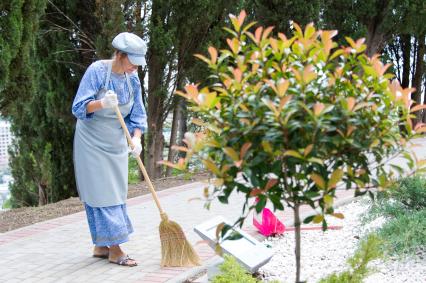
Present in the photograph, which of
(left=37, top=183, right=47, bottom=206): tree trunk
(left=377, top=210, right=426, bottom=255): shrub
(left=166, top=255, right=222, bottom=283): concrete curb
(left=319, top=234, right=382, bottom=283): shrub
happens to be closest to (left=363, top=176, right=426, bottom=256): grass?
(left=377, top=210, right=426, bottom=255): shrub

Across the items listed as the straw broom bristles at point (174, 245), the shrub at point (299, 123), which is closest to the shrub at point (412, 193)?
the straw broom bristles at point (174, 245)

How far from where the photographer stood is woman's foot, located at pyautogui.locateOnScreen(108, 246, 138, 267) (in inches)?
168

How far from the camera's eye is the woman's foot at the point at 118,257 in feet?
14.0

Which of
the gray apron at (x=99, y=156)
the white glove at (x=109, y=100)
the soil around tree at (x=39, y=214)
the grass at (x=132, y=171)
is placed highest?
the white glove at (x=109, y=100)

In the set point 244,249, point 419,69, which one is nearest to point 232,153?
point 244,249

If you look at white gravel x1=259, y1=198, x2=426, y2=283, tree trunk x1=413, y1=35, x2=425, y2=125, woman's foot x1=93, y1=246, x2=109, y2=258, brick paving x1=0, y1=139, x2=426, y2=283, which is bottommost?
brick paving x1=0, y1=139, x2=426, y2=283

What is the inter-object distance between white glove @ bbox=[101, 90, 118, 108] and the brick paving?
3.85ft

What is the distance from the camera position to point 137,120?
4410 millimetres

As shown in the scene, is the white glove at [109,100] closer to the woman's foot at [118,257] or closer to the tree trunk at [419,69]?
the woman's foot at [118,257]

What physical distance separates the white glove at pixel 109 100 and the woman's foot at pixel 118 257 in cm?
116

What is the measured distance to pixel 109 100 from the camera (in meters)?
3.88

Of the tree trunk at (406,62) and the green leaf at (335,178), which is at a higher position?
the tree trunk at (406,62)

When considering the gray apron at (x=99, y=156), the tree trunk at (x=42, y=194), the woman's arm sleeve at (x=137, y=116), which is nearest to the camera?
the gray apron at (x=99, y=156)

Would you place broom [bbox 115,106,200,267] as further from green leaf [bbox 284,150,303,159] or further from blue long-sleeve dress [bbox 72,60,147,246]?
green leaf [bbox 284,150,303,159]
